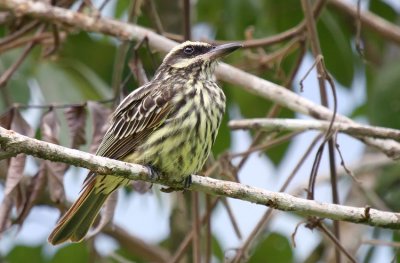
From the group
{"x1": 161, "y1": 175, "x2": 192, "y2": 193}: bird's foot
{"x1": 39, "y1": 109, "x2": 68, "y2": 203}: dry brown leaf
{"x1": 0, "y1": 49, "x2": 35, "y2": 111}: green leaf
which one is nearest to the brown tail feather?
{"x1": 39, "y1": 109, "x2": 68, "y2": 203}: dry brown leaf

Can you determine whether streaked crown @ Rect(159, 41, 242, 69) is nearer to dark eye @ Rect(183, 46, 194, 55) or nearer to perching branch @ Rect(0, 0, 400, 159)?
dark eye @ Rect(183, 46, 194, 55)

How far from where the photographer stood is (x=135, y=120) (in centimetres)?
471

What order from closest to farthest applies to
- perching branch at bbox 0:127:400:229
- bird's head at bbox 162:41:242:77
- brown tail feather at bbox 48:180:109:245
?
1. perching branch at bbox 0:127:400:229
2. brown tail feather at bbox 48:180:109:245
3. bird's head at bbox 162:41:242:77

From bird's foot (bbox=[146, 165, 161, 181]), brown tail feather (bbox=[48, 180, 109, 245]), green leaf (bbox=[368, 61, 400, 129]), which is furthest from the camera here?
green leaf (bbox=[368, 61, 400, 129])

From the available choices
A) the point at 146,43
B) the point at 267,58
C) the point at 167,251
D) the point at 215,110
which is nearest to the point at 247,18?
the point at 267,58

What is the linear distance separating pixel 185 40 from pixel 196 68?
459mm

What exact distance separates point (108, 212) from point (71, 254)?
1.34m

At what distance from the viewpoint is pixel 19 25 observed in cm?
592

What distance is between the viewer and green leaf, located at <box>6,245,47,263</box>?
5992 mm

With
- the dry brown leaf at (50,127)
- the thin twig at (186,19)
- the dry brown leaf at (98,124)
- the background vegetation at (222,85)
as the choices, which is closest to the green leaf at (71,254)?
the background vegetation at (222,85)

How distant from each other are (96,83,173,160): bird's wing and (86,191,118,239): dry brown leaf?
0.74 feet

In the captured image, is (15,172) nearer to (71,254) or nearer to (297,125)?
(297,125)

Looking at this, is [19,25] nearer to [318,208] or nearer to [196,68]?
[196,68]

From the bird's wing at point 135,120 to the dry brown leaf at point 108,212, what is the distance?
0.22 m
